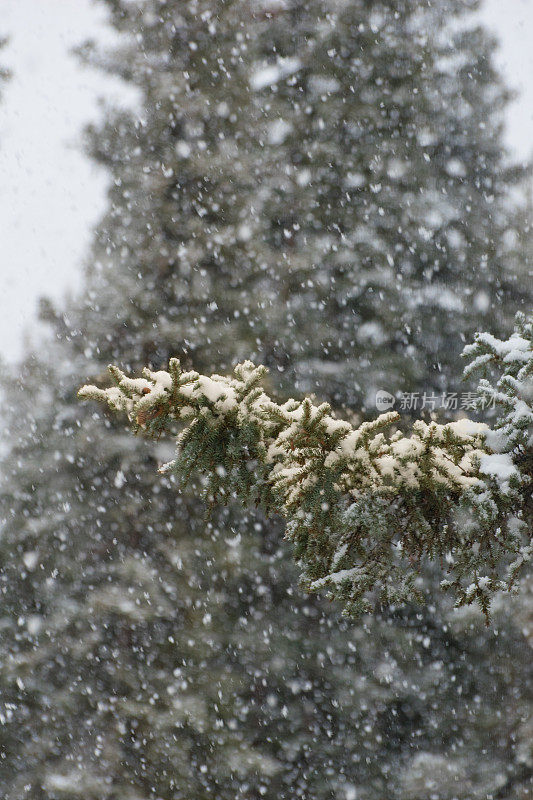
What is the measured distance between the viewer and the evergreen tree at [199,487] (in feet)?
28.0

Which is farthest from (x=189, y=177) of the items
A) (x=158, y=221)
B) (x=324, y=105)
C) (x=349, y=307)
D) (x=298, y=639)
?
(x=298, y=639)

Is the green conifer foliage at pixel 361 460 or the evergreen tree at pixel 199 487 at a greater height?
the evergreen tree at pixel 199 487

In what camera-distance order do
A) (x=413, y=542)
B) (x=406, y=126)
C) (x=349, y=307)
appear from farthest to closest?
1. (x=406, y=126)
2. (x=349, y=307)
3. (x=413, y=542)

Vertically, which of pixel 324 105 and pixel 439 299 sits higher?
pixel 324 105

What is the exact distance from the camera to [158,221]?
9.55 meters

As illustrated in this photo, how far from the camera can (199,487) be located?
29.7ft

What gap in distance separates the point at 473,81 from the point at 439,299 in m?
3.62

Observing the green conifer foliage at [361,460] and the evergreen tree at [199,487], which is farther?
the evergreen tree at [199,487]

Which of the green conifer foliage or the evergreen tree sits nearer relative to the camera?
the green conifer foliage

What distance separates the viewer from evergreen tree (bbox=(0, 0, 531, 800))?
853 cm

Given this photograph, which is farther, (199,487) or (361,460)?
(199,487)

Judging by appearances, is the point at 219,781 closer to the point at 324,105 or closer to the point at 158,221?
the point at 158,221

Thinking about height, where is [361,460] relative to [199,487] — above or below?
below

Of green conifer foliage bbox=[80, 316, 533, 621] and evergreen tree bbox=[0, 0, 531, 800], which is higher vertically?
evergreen tree bbox=[0, 0, 531, 800]
